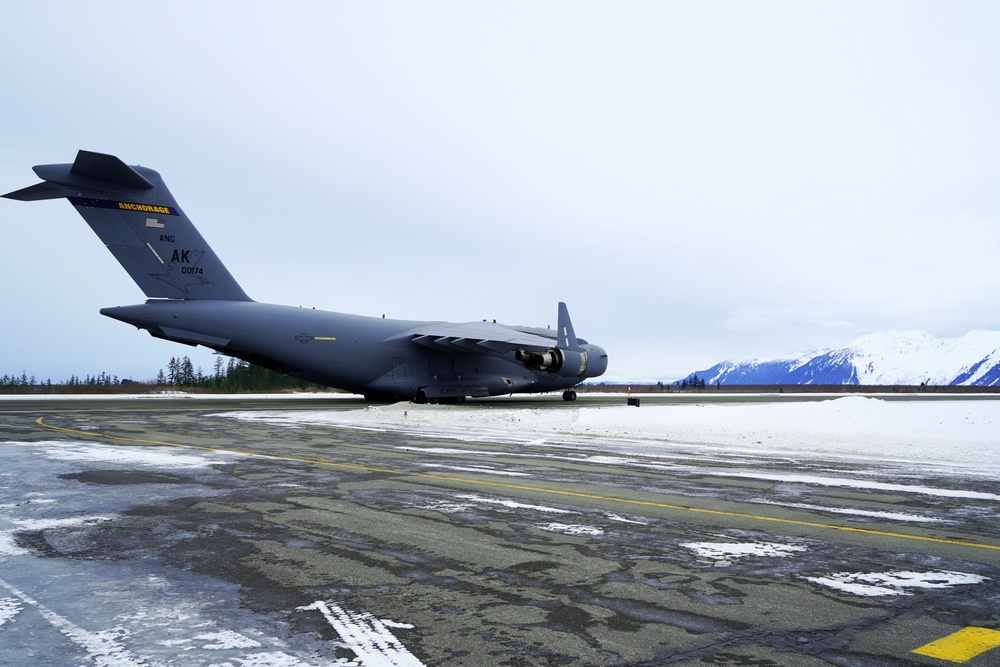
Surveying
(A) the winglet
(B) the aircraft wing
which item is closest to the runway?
(B) the aircraft wing

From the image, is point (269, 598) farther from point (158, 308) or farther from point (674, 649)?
point (158, 308)

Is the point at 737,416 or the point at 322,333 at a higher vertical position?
the point at 322,333

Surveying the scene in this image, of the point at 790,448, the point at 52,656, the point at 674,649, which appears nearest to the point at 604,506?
the point at 674,649

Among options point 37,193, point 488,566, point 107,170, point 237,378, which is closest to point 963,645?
point 488,566

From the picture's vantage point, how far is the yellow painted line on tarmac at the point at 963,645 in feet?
11.7

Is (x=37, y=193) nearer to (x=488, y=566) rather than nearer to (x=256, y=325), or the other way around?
(x=256, y=325)

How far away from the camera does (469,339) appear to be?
103 feet

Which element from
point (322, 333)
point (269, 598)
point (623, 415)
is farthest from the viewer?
point (322, 333)

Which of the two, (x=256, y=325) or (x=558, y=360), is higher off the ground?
(x=256, y=325)

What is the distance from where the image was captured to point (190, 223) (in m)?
27.3

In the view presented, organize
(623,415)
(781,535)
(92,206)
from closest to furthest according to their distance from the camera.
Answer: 1. (781,535)
2. (623,415)
3. (92,206)

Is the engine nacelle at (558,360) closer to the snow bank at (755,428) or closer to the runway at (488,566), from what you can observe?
the snow bank at (755,428)

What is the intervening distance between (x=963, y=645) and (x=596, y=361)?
3421 centimetres

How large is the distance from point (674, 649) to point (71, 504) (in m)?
6.88
